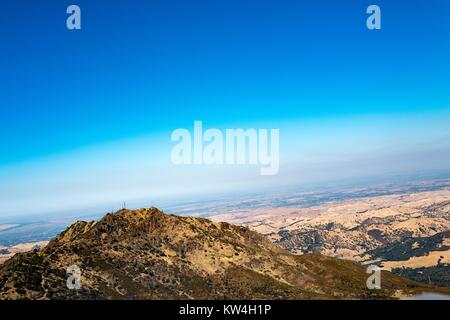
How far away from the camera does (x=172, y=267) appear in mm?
117188

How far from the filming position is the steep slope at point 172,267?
99562mm

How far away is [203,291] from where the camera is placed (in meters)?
106

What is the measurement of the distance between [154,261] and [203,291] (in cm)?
1880

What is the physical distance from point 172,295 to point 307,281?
40.7 metres

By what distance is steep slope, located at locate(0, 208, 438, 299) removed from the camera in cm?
9956

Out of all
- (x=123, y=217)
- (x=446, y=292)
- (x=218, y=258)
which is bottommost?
(x=446, y=292)
